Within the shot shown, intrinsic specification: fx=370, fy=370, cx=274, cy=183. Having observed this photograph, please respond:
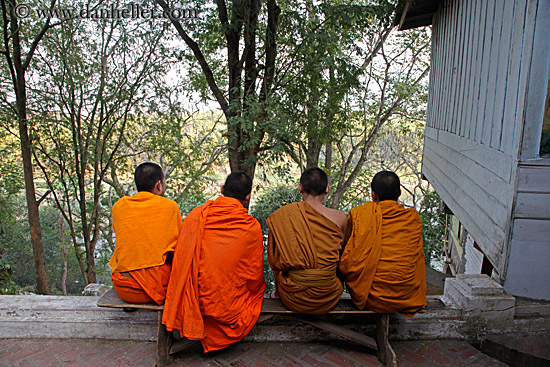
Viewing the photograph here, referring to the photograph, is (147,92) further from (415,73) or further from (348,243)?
(415,73)

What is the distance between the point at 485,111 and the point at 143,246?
3.65 metres

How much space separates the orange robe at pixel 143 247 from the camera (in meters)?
2.74

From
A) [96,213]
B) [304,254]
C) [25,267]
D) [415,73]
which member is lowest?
[25,267]

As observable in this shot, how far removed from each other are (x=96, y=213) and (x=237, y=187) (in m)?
6.39

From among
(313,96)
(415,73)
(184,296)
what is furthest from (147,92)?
(415,73)

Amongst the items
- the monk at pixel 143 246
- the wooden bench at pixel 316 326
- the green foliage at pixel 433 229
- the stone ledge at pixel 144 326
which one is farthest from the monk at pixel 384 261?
the green foliage at pixel 433 229

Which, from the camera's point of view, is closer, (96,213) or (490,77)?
(490,77)

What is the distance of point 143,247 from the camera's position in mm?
2795

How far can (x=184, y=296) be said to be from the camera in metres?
2.62

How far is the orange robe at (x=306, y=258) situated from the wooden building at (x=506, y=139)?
4.71 feet

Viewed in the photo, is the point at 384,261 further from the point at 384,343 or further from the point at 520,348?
the point at 520,348

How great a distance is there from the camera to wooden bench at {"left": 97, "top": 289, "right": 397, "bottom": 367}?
2.71 meters

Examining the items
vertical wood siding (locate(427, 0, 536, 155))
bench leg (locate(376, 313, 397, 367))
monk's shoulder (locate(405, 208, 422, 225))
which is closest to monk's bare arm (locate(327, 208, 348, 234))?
monk's shoulder (locate(405, 208, 422, 225))

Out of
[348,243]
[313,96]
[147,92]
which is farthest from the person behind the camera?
[147,92]
